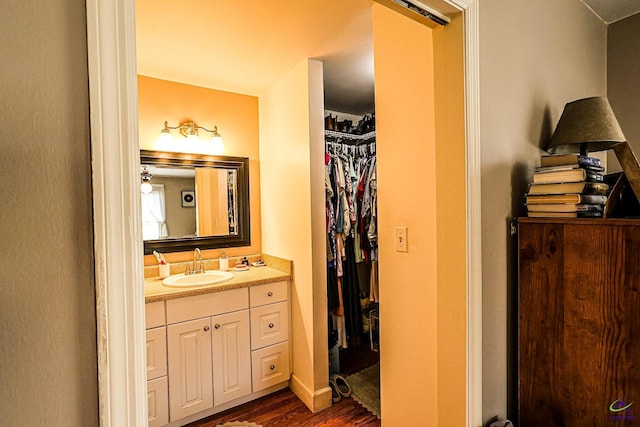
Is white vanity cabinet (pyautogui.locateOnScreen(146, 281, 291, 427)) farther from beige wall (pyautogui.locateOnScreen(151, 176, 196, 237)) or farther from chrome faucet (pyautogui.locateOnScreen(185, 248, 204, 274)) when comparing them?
beige wall (pyautogui.locateOnScreen(151, 176, 196, 237))

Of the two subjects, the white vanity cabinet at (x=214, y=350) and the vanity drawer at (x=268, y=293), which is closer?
the white vanity cabinet at (x=214, y=350)

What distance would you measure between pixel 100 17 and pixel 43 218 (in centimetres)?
30

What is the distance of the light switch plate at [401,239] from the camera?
1.39 metres

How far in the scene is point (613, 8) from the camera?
1767 mm

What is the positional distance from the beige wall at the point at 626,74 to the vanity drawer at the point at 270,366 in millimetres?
2692

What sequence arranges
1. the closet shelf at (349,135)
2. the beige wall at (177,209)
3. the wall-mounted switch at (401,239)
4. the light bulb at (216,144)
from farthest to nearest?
1. the closet shelf at (349,135)
2. the light bulb at (216,144)
3. the beige wall at (177,209)
4. the wall-mounted switch at (401,239)

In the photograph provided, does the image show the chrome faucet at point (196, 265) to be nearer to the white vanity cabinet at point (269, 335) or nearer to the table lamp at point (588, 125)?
the white vanity cabinet at point (269, 335)

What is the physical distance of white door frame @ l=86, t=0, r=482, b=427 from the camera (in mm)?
459

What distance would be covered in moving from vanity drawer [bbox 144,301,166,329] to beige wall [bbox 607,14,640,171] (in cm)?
302

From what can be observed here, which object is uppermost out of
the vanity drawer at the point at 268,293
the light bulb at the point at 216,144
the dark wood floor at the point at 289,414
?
the light bulb at the point at 216,144

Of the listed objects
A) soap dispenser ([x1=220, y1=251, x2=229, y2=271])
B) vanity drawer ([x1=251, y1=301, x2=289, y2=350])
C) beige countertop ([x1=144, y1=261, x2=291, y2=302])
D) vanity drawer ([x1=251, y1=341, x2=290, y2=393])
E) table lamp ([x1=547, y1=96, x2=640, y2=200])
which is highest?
table lamp ([x1=547, y1=96, x2=640, y2=200])

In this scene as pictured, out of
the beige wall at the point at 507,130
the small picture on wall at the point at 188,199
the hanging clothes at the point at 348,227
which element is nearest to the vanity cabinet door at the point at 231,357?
the hanging clothes at the point at 348,227

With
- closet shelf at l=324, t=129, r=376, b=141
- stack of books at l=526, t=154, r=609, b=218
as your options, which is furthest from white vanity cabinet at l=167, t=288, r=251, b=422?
stack of books at l=526, t=154, r=609, b=218

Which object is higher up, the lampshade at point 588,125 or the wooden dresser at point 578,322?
the lampshade at point 588,125
